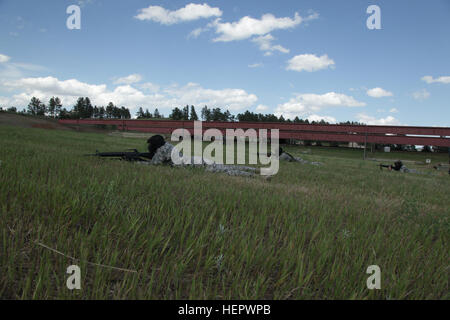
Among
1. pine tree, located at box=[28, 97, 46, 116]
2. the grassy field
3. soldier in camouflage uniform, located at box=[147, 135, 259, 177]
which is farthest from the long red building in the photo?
pine tree, located at box=[28, 97, 46, 116]

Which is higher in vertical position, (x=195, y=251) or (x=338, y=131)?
(x=338, y=131)

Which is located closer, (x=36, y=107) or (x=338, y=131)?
(x=338, y=131)

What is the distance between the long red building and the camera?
34.7 metres

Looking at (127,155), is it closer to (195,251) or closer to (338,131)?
(195,251)

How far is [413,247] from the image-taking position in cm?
247

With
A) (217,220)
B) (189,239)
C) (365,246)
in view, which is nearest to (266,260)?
(189,239)

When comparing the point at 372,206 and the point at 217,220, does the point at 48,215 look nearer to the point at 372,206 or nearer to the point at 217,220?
the point at 217,220

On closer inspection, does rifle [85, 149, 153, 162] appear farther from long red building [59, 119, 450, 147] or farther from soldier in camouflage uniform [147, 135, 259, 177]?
long red building [59, 119, 450, 147]

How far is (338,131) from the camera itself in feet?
132

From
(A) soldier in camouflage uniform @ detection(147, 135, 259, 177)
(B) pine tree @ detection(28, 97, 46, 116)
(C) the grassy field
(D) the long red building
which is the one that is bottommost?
(C) the grassy field

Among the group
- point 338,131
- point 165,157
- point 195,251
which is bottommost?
point 195,251

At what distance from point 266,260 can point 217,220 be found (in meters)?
0.89

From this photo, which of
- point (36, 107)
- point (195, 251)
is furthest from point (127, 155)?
point (36, 107)
